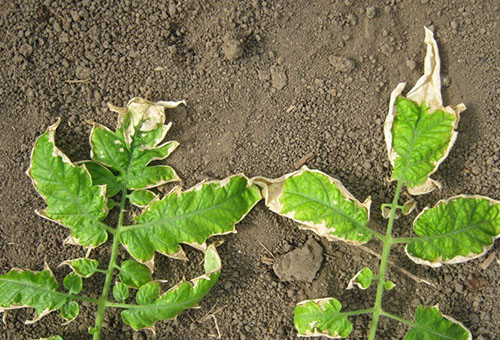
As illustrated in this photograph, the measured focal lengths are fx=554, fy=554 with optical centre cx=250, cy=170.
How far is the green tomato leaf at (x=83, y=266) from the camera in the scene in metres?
2.19

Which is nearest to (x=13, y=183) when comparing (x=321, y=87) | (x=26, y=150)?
(x=26, y=150)

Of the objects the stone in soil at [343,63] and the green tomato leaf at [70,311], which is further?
the stone in soil at [343,63]

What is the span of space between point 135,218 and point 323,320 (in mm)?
849

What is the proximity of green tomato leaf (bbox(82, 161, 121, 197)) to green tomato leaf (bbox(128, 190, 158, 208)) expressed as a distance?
0.20 ft

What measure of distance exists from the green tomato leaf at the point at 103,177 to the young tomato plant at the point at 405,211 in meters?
0.66

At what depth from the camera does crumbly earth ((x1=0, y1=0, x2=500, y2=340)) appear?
229cm

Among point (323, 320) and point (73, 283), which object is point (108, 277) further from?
point (323, 320)

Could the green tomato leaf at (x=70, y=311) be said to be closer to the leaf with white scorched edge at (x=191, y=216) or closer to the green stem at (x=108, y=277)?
the green stem at (x=108, y=277)

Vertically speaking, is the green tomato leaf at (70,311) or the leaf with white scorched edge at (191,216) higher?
the leaf with white scorched edge at (191,216)

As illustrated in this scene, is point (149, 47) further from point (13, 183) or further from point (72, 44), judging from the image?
point (13, 183)

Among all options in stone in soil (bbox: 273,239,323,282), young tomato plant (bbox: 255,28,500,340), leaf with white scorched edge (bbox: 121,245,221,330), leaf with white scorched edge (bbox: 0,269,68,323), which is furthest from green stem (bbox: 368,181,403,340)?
leaf with white scorched edge (bbox: 0,269,68,323)

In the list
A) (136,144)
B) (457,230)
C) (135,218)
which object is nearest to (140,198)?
(135,218)

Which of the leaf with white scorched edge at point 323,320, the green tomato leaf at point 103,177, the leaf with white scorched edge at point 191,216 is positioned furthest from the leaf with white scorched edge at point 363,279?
the green tomato leaf at point 103,177

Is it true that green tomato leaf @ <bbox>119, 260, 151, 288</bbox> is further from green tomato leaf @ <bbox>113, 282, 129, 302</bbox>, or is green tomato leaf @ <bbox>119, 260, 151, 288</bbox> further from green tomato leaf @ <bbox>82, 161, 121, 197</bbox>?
green tomato leaf @ <bbox>82, 161, 121, 197</bbox>
